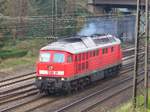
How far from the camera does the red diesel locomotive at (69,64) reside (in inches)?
1190

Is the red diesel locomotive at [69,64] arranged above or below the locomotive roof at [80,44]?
below

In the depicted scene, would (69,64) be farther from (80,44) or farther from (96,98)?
(96,98)

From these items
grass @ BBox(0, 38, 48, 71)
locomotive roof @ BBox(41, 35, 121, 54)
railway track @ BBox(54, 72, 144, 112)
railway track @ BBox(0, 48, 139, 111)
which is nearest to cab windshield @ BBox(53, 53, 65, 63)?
locomotive roof @ BBox(41, 35, 121, 54)

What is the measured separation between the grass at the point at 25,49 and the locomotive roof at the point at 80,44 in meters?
10.2

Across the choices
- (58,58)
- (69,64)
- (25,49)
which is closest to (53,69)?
(58,58)

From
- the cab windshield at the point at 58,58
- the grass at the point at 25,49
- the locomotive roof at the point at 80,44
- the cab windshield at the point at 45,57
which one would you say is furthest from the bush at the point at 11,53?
the cab windshield at the point at 58,58

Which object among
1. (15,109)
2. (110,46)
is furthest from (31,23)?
(15,109)

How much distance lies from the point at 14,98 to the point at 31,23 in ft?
A: 101

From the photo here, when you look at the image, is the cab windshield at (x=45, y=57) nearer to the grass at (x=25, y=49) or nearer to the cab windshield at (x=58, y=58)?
the cab windshield at (x=58, y=58)

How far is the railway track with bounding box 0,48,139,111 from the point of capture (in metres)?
28.0

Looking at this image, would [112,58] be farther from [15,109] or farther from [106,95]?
[15,109]

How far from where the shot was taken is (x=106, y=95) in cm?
3172

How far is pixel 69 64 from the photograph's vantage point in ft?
99.5

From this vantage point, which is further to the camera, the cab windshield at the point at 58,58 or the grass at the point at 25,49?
the grass at the point at 25,49
